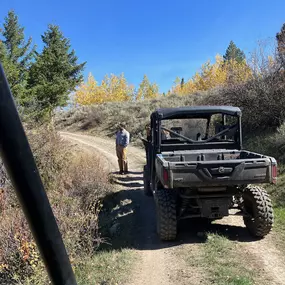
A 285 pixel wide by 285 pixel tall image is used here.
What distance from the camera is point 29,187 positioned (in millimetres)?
957

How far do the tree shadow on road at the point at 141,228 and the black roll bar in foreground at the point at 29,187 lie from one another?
4.53 meters

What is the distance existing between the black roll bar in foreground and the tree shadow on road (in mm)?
4534

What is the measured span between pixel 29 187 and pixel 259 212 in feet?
16.4

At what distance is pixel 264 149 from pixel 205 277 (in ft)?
25.7

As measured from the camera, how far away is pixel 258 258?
4684 millimetres

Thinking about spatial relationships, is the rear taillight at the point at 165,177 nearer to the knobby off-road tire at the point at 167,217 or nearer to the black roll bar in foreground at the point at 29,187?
the knobby off-road tire at the point at 167,217

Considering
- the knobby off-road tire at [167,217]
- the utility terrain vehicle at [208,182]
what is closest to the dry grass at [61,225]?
the knobby off-road tire at [167,217]

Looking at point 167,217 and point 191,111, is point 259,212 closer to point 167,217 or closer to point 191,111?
point 167,217

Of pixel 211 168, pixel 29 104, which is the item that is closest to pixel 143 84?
pixel 29 104

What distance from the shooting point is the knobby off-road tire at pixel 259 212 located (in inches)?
205

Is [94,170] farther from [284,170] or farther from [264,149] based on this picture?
[264,149]

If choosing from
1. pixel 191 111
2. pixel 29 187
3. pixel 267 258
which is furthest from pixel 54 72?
pixel 29 187

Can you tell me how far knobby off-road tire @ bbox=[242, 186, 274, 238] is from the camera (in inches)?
205

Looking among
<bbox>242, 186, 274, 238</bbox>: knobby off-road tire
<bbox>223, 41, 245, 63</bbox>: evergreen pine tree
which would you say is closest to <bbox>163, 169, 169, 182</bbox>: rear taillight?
<bbox>242, 186, 274, 238</bbox>: knobby off-road tire
